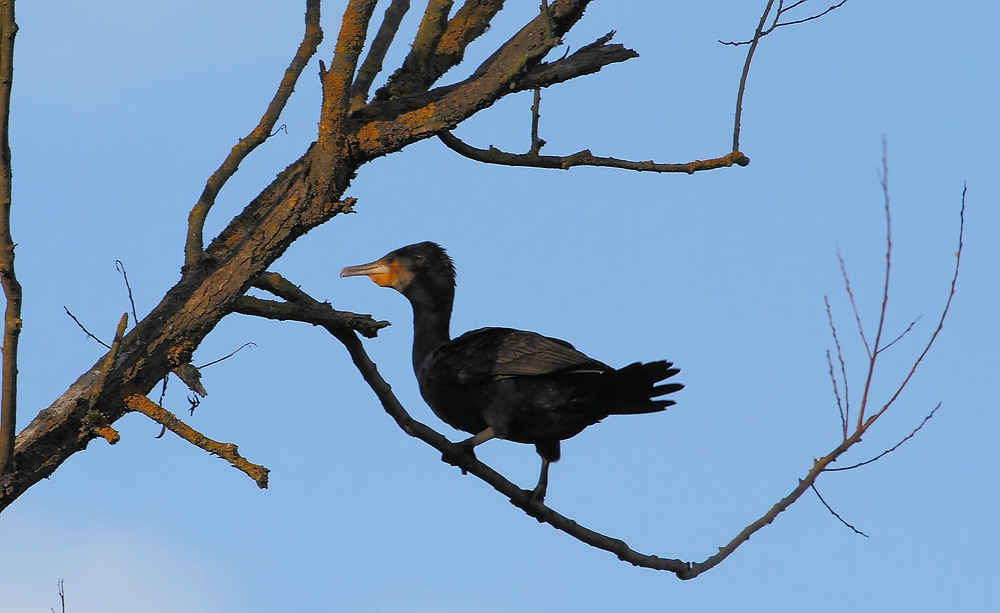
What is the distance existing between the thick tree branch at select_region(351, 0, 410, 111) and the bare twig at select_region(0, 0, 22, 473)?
1.11 metres

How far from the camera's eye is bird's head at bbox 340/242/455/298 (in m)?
5.62

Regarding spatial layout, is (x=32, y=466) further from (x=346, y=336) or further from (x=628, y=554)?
(x=628, y=554)

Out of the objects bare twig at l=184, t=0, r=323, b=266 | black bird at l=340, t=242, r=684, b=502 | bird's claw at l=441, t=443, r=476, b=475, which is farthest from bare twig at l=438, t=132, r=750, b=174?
bird's claw at l=441, t=443, r=476, b=475

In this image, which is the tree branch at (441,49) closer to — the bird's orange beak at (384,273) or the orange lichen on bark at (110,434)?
the bird's orange beak at (384,273)

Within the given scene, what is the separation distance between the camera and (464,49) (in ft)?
15.8

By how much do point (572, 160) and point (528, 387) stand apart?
1258 millimetres

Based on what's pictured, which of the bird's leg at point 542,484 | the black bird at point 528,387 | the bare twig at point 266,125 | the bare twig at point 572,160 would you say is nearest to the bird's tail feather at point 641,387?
the black bird at point 528,387

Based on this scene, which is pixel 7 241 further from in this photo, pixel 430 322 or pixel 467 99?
pixel 430 322

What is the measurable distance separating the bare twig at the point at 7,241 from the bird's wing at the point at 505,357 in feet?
6.95

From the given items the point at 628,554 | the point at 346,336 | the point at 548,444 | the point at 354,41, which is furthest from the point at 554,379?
the point at 354,41

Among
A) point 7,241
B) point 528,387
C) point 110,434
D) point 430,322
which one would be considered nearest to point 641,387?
point 528,387

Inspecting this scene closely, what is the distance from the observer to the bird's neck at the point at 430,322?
5.46 meters

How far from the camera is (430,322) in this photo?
5.54 metres

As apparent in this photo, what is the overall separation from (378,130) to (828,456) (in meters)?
1.84
